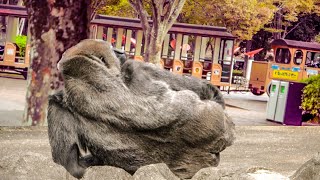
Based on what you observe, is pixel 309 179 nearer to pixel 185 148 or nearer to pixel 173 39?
pixel 185 148

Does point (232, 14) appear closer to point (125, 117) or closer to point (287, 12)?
point (287, 12)

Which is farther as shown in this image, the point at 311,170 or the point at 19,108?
the point at 19,108

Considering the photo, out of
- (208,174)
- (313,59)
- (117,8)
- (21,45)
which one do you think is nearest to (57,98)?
(208,174)

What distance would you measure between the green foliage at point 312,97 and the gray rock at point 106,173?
11.2m

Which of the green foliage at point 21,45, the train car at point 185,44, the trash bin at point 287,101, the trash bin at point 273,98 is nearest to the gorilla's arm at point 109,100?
the trash bin at point 287,101

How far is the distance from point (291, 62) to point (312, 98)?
1068 centimetres

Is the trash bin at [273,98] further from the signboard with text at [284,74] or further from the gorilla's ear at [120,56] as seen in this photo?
the gorilla's ear at [120,56]

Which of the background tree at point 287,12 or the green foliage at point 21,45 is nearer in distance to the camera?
the green foliage at point 21,45

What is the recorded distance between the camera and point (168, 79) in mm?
2588

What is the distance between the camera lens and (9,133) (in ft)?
28.1

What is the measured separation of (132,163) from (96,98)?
318 millimetres

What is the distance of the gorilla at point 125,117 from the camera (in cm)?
244

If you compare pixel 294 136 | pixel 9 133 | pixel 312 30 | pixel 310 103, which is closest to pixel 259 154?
pixel 294 136

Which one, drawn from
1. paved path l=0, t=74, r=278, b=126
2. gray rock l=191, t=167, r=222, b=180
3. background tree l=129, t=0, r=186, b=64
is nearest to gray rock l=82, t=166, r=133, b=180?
gray rock l=191, t=167, r=222, b=180
